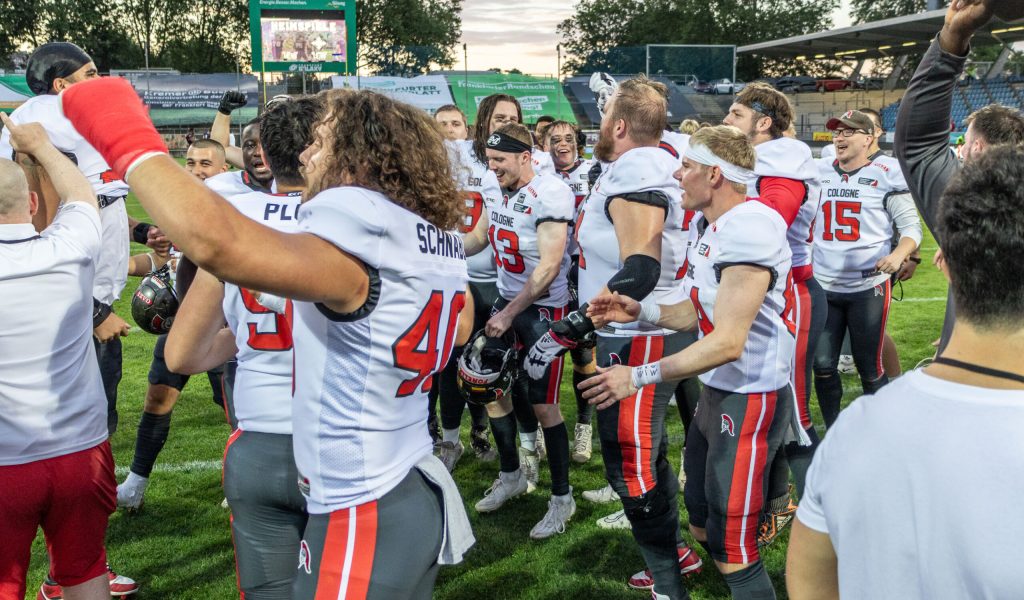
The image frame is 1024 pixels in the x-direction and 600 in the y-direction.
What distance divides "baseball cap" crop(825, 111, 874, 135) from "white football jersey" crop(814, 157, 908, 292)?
0.88ft

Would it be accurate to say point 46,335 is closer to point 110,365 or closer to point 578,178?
point 110,365

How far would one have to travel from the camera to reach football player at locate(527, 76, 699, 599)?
12.6 feet

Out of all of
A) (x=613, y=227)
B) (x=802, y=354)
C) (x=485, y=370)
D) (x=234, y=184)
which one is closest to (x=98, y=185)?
(x=234, y=184)

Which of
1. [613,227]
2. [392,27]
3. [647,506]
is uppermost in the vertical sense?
[392,27]

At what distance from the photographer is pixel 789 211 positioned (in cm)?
516

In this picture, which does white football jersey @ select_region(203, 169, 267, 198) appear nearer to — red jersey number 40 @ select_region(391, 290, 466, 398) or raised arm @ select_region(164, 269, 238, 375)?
raised arm @ select_region(164, 269, 238, 375)

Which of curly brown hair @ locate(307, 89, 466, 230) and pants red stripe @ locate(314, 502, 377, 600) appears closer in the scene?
pants red stripe @ locate(314, 502, 377, 600)

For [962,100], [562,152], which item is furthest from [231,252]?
[962,100]

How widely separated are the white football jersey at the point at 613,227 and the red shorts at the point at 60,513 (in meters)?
2.38

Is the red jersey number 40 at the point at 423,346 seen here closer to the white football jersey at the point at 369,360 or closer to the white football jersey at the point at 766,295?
the white football jersey at the point at 369,360

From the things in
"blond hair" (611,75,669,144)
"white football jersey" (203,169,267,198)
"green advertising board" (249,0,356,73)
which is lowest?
"white football jersey" (203,169,267,198)

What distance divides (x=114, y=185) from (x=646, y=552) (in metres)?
3.58

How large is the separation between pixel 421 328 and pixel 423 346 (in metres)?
0.05

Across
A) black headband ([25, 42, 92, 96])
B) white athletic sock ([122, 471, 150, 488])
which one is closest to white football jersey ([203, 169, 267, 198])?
black headband ([25, 42, 92, 96])
